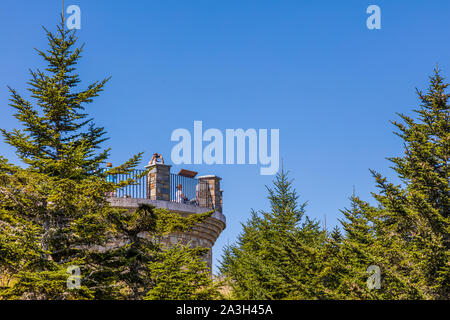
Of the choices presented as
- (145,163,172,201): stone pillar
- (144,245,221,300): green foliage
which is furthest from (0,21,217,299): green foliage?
(145,163,172,201): stone pillar

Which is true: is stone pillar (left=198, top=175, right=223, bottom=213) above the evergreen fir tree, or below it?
above

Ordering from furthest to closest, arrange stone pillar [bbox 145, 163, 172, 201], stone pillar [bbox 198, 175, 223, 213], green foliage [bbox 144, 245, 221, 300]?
stone pillar [bbox 198, 175, 223, 213] < stone pillar [bbox 145, 163, 172, 201] < green foliage [bbox 144, 245, 221, 300]

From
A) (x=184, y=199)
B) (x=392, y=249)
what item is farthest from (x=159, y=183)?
(x=392, y=249)

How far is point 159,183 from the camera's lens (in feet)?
81.7

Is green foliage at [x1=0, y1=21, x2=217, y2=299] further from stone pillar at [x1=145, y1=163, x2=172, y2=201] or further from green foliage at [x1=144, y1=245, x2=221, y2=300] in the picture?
stone pillar at [x1=145, y1=163, x2=172, y2=201]

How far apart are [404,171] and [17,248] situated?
13304 mm

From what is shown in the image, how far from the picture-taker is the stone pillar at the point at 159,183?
81.4 ft

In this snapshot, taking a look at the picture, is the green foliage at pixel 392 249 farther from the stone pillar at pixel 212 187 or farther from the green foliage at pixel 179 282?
the stone pillar at pixel 212 187

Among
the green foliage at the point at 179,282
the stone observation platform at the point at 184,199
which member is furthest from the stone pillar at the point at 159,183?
the green foliage at the point at 179,282

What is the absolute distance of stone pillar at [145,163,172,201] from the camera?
81.4 ft

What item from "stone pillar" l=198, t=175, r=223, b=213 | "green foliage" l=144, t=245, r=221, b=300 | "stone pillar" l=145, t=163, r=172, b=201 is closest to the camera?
"green foliage" l=144, t=245, r=221, b=300

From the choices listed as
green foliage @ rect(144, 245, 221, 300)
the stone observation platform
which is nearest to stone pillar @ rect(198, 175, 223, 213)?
the stone observation platform

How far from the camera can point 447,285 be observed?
666 inches

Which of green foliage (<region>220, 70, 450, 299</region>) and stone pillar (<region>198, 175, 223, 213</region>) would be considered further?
stone pillar (<region>198, 175, 223, 213</region>)
